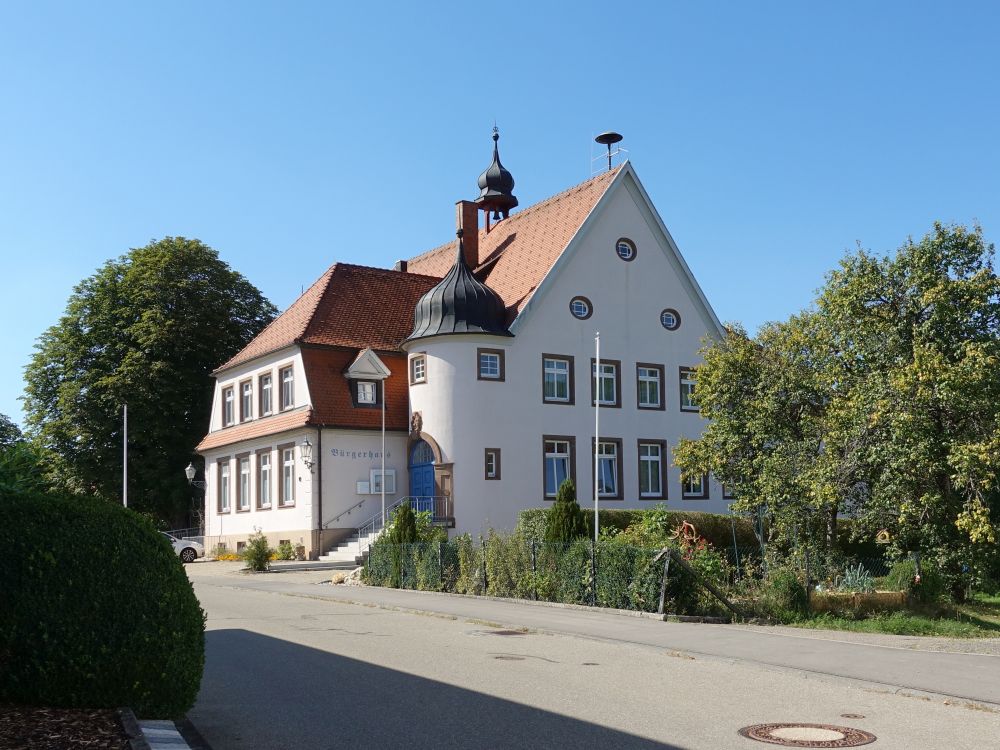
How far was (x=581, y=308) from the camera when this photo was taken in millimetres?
39094

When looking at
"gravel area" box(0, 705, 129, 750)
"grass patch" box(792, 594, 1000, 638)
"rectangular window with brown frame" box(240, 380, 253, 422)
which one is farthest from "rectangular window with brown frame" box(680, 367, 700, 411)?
"gravel area" box(0, 705, 129, 750)

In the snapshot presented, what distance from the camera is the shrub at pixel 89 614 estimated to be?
768 cm

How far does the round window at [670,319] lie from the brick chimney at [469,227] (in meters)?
8.06

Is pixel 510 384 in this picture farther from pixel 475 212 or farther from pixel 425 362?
pixel 475 212

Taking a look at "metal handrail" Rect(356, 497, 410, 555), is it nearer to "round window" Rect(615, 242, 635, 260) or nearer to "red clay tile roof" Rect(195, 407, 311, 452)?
"red clay tile roof" Rect(195, 407, 311, 452)

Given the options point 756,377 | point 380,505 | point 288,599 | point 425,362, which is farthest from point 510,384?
point 288,599

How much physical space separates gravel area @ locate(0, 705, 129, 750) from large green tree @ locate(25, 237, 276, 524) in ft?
134

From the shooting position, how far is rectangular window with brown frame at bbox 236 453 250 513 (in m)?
42.2

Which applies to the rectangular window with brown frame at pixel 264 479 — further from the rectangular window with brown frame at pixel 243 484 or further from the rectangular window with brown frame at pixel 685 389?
the rectangular window with brown frame at pixel 685 389

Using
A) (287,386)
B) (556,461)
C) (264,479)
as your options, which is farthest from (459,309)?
(264,479)

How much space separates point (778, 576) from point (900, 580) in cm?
313

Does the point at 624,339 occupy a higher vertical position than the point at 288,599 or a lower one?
higher

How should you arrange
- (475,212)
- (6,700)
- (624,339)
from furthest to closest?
(475,212)
(624,339)
(6,700)

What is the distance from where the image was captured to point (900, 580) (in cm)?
2061
